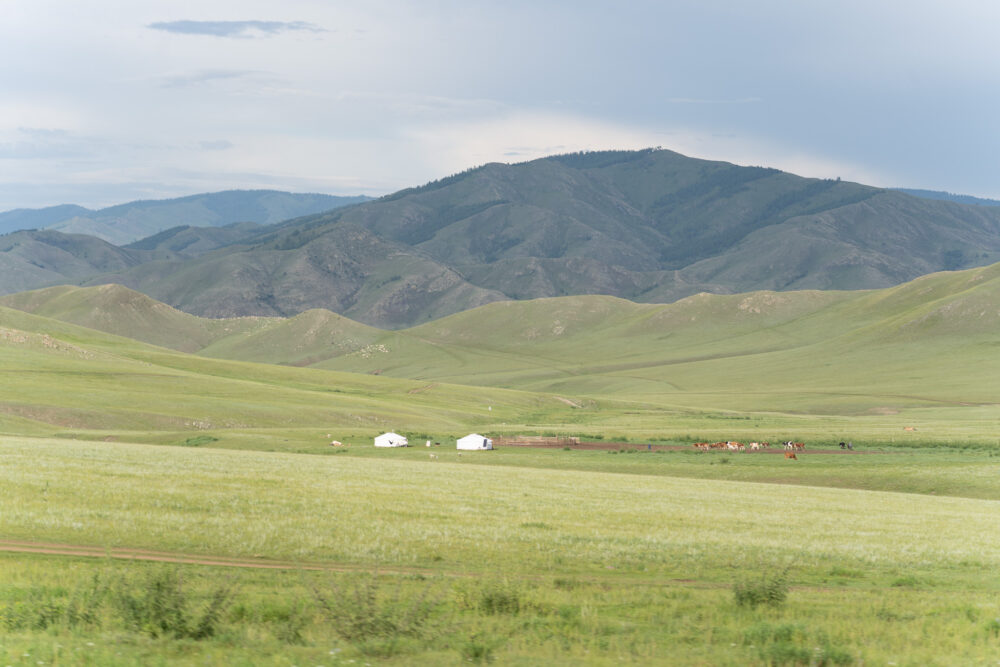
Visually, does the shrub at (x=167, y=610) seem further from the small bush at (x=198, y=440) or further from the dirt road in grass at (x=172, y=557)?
the small bush at (x=198, y=440)

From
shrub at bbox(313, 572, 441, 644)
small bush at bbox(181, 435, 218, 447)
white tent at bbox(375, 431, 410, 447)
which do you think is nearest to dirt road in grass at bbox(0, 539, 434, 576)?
shrub at bbox(313, 572, 441, 644)

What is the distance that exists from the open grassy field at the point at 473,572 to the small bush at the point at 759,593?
8 cm

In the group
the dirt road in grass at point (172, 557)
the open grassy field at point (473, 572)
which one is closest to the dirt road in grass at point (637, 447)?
the open grassy field at point (473, 572)

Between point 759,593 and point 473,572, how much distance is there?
7069 mm

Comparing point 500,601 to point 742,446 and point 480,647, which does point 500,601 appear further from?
point 742,446

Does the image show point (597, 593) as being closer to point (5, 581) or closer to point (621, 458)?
point (5, 581)

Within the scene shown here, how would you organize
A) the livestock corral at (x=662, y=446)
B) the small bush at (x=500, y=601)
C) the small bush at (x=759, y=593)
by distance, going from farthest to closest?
the livestock corral at (x=662, y=446)
the small bush at (x=759, y=593)
the small bush at (x=500, y=601)

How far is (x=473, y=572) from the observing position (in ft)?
70.9

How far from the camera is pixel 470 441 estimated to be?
82812mm

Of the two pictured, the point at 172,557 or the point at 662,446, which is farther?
the point at 662,446

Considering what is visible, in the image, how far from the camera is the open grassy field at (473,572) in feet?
47.7

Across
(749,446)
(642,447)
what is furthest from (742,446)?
(642,447)

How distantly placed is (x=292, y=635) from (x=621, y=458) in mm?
59669

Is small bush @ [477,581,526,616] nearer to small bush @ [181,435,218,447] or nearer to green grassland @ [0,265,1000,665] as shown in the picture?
green grassland @ [0,265,1000,665]
